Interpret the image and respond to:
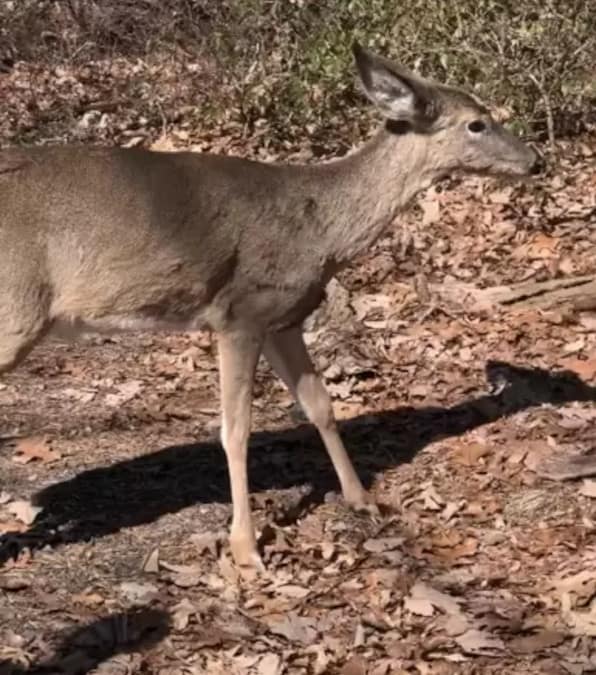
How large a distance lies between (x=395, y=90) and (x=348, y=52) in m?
5.50

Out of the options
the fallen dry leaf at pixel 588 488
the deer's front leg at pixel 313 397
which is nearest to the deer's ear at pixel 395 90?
the deer's front leg at pixel 313 397

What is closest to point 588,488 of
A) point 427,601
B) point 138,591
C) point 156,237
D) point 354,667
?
point 427,601

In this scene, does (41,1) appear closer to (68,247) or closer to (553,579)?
(68,247)

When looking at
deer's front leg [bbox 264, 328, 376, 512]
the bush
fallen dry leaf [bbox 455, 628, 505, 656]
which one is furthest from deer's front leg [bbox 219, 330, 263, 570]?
the bush

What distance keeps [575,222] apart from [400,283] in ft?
4.97

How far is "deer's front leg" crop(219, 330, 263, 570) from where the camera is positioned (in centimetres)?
626

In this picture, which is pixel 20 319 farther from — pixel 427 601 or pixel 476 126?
pixel 476 126

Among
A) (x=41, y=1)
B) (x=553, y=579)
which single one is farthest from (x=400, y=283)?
(x=41, y=1)

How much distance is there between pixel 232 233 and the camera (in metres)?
6.36

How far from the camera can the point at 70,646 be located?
18.2 feet

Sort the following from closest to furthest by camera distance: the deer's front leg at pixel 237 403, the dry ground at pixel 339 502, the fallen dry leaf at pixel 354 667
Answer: the fallen dry leaf at pixel 354 667, the dry ground at pixel 339 502, the deer's front leg at pixel 237 403

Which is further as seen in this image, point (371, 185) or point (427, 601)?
point (371, 185)

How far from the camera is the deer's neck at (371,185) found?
6.62 meters

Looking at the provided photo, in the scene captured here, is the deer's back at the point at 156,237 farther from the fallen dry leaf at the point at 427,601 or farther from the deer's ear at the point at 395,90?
the fallen dry leaf at the point at 427,601
